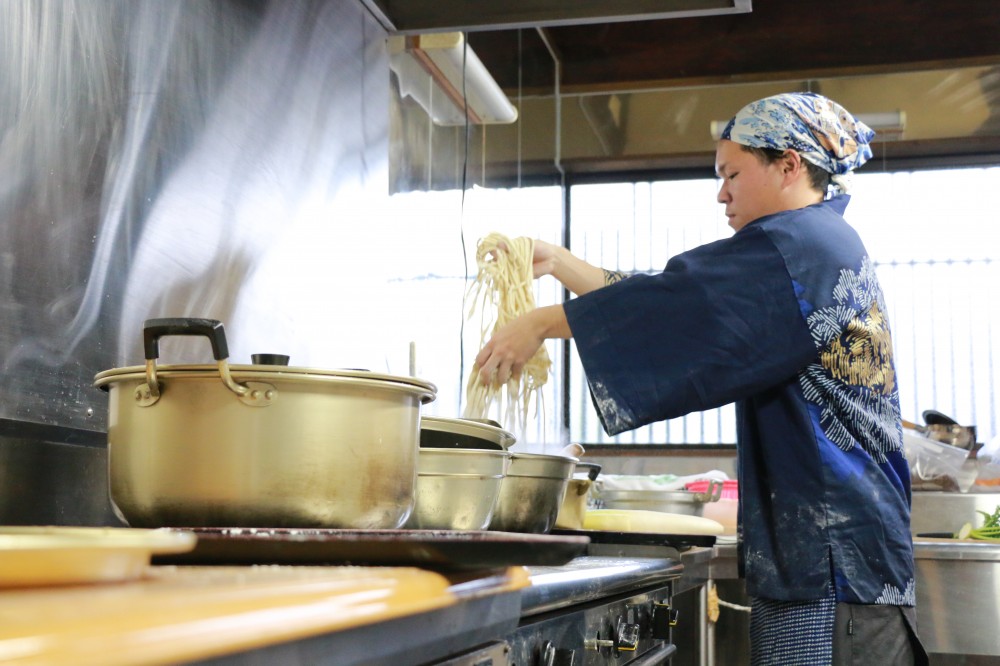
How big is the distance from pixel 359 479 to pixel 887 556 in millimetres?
1272

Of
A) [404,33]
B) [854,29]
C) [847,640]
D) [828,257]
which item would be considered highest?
[854,29]

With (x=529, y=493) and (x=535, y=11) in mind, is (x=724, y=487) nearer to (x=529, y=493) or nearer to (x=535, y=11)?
(x=535, y=11)

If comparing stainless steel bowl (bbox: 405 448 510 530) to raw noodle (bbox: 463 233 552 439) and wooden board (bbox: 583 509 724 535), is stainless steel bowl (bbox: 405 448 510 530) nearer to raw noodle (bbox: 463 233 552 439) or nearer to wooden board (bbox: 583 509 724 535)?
raw noodle (bbox: 463 233 552 439)

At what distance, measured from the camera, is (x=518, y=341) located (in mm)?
2027

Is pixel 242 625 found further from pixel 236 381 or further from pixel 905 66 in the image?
pixel 905 66

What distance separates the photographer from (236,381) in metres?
0.90

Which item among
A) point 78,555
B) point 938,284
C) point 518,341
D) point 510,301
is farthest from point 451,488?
point 938,284

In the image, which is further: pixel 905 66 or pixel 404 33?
pixel 905 66

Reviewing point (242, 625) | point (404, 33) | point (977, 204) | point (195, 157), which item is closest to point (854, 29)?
point (977, 204)

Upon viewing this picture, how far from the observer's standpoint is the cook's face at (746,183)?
83.8 inches

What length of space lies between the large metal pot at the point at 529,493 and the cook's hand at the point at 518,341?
1.57ft

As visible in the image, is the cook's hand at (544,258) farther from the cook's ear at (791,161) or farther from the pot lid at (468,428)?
the pot lid at (468,428)

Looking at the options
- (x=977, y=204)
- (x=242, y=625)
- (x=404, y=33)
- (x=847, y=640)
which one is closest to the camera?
(x=242, y=625)

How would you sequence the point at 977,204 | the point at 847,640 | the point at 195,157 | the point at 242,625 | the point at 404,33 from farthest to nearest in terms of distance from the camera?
the point at 977,204 < the point at 404,33 < the point at 847,640 < the point at 195,157 < the point at 242,625
